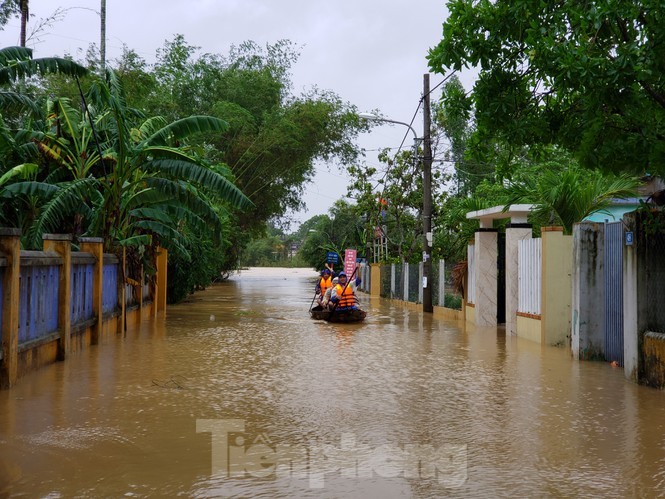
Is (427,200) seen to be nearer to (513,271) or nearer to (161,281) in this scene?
(513,271)

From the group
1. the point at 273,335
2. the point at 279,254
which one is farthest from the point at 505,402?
the point at 279,254

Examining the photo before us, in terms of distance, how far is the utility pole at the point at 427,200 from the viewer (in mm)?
26741

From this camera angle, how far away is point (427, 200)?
87.9 ft

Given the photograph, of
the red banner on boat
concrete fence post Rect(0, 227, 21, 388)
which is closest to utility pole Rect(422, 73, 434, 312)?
the red banner on boat

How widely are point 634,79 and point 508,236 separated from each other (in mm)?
10120

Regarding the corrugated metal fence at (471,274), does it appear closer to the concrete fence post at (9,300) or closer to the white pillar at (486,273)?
the white pillar at (486,273)

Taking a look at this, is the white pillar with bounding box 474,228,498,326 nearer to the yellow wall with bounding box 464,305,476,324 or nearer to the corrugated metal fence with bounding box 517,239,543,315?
the yellow wall with bounding box 464,305,476,324

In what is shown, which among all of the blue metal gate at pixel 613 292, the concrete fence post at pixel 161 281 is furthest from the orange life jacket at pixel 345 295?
the blue metal gate at pixel 613 292

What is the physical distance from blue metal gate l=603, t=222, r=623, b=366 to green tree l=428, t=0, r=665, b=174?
241 cm

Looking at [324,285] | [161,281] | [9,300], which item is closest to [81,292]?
[9,300]

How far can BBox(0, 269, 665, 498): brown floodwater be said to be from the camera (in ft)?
19.6

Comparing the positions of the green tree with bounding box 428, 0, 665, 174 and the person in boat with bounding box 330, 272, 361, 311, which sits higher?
the green tree with bounding box 428, 0, 665, 174

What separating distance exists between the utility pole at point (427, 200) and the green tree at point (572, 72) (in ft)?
49.3

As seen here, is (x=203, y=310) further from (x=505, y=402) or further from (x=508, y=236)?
(x=505, y=402)
